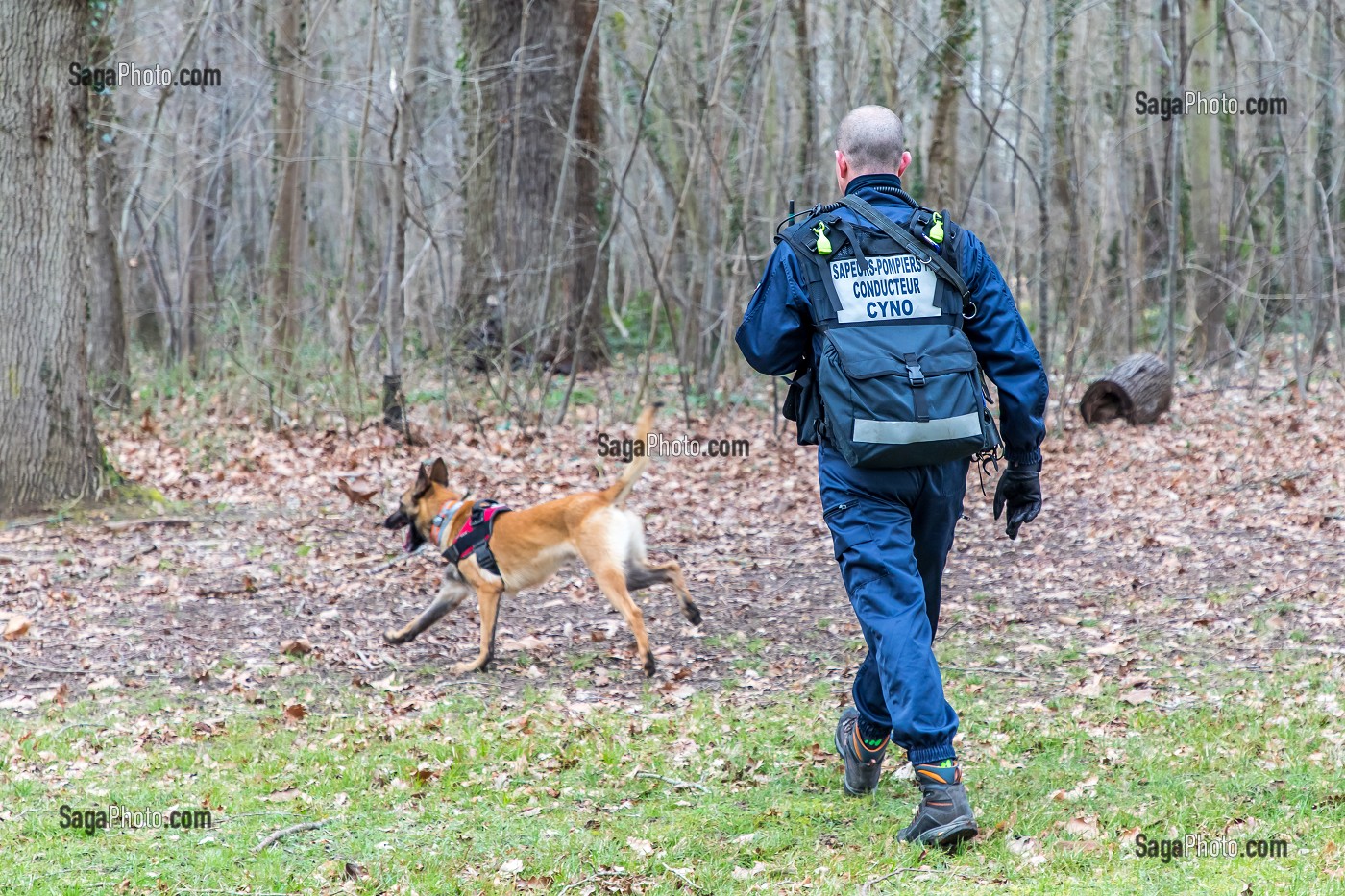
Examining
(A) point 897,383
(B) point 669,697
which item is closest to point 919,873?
(A) point 897,383

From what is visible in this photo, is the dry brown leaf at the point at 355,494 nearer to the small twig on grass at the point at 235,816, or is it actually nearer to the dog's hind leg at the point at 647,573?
the dog's hind leg at the point at 647,573

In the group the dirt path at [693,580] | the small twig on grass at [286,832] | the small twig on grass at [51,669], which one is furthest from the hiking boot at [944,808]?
the small twig on grass at [51,669]

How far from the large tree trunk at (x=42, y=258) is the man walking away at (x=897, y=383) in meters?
7.65

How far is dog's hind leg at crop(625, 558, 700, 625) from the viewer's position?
22.8 feet

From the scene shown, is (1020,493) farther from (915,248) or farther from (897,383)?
(915,248)

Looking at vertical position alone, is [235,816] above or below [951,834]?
below

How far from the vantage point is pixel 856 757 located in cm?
440

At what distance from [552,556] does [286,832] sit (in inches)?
110

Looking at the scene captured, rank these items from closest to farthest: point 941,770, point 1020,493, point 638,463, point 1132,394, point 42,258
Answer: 1. point 941,770
2. point 1020,493
3. point 638,463
4. point 42,258
5. point 1132,394

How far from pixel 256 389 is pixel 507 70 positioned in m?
6.02

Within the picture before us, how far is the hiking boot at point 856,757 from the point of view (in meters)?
4.35

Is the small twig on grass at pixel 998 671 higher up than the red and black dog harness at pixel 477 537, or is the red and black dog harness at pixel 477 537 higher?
the red and black dog harness at pixel 477 537

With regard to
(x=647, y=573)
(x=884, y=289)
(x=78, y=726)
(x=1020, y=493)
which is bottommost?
(x=78, y=726)

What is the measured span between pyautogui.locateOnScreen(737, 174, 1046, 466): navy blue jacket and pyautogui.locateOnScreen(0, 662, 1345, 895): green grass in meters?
1.40
